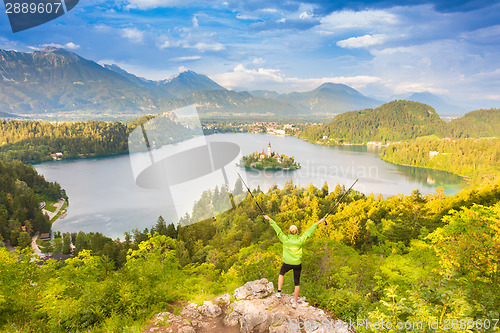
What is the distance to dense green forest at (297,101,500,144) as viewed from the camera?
127438 mm

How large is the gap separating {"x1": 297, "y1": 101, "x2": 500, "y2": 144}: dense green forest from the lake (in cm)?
5385

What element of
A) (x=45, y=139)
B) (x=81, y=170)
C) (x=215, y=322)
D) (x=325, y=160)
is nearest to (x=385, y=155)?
(x=325, y=160)

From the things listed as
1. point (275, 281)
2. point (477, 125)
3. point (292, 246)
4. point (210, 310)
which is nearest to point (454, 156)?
point (477, 125)

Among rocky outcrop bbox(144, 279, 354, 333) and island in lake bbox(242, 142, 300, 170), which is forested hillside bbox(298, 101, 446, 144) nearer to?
island in lake bbox(242, 142, 300, 170)

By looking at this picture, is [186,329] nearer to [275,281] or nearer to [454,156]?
[275,281]

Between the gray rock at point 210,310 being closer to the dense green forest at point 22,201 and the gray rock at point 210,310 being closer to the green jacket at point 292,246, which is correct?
the green jacket at point 292,246

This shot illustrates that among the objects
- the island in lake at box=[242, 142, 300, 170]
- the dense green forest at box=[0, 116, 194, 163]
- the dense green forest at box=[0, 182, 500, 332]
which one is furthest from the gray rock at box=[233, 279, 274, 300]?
the dense green forest at box=[0, 116, 194, 163]

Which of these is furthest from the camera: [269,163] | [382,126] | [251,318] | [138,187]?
[382,126]

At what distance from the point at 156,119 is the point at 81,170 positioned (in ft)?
239

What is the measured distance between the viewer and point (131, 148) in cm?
399

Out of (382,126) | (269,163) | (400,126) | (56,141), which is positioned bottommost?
(269,163)

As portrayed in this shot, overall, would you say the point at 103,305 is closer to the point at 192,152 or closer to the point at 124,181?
the point at 192,152

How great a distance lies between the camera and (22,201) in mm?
39344

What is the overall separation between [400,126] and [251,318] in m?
163
